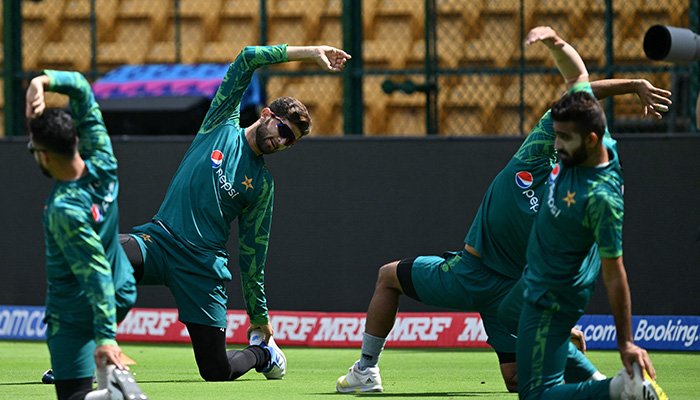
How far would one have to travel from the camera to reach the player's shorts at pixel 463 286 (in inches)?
251

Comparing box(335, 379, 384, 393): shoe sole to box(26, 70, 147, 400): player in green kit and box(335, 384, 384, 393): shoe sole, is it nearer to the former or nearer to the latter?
box(335, 384, 384, 393): shoe sole

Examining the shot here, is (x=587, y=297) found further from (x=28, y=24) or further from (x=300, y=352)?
(x=28, y=24)

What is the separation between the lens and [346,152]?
34.8ft

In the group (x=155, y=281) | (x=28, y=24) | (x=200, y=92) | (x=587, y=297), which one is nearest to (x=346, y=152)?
(x=200, y=92)

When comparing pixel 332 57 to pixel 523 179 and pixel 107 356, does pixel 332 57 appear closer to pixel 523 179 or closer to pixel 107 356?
pixel 523 179

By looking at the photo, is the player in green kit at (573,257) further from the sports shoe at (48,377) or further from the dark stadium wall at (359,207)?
the dark stadium wall at (359,207)

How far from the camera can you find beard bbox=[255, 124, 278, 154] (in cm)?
713

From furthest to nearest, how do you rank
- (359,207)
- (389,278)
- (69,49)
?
(69,49), (359,207), (389,278)

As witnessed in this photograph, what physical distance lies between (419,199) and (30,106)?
6.10 meters

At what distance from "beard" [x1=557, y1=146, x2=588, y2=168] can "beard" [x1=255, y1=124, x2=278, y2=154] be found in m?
2.59

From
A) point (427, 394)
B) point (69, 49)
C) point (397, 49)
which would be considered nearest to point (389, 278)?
point (427, 394)

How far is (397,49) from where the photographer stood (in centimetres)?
1423

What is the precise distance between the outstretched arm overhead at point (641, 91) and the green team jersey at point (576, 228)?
34.0 inches

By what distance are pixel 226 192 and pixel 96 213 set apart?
2233mm
